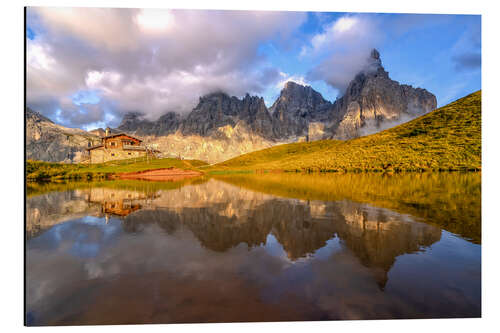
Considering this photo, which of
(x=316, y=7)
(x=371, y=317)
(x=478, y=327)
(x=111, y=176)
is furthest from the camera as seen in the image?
(x=111, y=176)

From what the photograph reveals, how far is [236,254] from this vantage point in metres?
5.73

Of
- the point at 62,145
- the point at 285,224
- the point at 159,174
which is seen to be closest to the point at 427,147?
the point at 285,224

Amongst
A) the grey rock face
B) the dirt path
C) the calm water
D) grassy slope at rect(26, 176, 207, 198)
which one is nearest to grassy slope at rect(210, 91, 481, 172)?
the dirt path

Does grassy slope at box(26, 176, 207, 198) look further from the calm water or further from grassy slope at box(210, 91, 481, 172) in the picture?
grassy slope at box(210, 91, 481, 172)

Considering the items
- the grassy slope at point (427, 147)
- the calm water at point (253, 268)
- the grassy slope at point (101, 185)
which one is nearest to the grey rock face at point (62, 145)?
the grassy slope at point (101, 185)

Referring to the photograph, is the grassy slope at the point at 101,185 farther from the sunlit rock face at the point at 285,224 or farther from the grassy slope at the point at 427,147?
the grassy slope at the point at 427,147

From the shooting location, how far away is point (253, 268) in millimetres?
4961

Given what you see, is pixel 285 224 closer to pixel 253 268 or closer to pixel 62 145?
pixel 253 268

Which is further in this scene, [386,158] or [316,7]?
[386,158]

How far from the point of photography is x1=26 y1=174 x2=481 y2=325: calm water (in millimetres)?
3787

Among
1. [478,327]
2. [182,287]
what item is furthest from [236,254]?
[478,327]

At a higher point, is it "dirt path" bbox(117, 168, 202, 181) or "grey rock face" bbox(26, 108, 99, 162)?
"grey rock face" bbox(26, 108, 99, 162)
